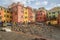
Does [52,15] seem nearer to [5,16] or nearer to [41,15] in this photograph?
[41,15]

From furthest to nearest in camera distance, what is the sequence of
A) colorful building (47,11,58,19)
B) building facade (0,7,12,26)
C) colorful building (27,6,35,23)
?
colorful building (47,11,58,19) < colorful building (27,6,35,23) < building facade (0,7,12,26)

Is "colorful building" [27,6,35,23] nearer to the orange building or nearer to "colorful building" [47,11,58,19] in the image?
the orange building

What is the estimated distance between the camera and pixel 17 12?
8273mm

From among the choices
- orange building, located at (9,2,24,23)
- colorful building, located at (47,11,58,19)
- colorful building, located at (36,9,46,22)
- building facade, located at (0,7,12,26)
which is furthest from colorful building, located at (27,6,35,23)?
building facade, located at (0,7,12,26)

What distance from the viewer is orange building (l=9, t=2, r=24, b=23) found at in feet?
26.5

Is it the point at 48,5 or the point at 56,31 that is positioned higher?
the point at 48,5

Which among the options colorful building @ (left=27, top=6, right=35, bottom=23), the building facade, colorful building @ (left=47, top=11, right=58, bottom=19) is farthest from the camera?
Answer: colorful building @ (left=47, top=11, right=58, bottom=19)

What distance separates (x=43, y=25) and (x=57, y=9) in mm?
866

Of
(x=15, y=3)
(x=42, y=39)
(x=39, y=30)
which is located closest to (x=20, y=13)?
(x=15, y=3)

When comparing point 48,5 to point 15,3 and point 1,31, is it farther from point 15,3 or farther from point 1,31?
point 1,31

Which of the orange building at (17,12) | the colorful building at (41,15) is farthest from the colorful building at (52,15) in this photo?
the orange building at (17,12)

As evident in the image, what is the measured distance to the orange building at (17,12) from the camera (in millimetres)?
8062

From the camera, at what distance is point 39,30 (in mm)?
8367

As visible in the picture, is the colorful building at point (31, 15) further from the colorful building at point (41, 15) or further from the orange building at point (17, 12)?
the orange building at point (17, 12)
